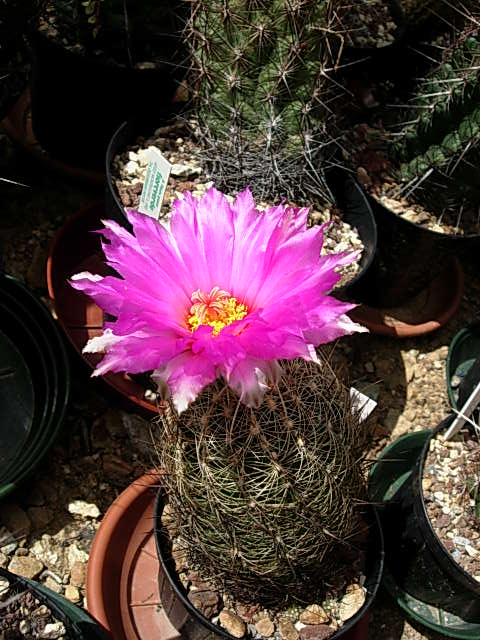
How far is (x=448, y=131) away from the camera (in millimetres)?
1623

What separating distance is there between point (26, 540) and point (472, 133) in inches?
49.9

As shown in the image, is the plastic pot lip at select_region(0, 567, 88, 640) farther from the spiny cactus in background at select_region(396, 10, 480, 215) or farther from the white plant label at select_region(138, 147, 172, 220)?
the spiny cactus in background at select_region(396, 10, 480, 215)

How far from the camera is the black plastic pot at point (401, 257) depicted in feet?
5.60

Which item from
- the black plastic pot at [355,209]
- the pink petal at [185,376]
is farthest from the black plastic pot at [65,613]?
the black plastic pot at [355,209]

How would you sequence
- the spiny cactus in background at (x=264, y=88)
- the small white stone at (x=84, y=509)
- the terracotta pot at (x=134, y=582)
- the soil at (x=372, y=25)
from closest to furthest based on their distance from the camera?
the terracotta pot at (x=134, y=582) → the spiny cactus in background at (x=264, y=88) → the small white stone at (x=84, y=509) → the soil at (x=372, y=25)

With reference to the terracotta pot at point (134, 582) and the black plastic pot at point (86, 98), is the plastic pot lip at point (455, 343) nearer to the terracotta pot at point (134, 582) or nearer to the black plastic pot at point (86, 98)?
the terracotta pot at point (134, 582)

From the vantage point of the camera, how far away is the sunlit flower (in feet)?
2.51

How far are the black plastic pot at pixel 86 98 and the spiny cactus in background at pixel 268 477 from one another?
98 centimetres

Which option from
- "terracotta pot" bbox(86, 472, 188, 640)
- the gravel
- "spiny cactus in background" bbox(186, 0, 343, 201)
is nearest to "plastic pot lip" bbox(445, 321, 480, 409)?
the gravel

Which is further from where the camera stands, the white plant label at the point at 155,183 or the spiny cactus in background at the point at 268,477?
the white plant label at the point at 155,183

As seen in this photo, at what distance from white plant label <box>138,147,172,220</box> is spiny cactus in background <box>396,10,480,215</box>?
0.65m

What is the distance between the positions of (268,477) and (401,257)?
3.24ft

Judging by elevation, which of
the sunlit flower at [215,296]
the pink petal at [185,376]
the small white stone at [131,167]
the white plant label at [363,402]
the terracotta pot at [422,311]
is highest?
the sunlit flower at [215,296]

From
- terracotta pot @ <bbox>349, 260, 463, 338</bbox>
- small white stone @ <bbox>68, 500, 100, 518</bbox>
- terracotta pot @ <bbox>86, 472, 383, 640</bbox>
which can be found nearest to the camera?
terracotta pot @ <bbox>86, 472, 383, 640</bbox>
